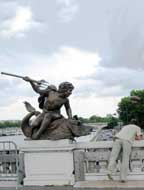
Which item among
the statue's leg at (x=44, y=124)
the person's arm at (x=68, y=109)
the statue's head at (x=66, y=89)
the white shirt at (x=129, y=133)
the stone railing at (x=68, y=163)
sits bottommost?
the stone railing at (x=68, y=163)

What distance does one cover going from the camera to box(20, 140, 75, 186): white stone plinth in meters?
12.1

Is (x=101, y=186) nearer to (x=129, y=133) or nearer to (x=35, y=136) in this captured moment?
(x=129, y=133)

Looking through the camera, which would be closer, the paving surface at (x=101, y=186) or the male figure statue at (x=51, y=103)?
Result: the paving surface at (x=101, y=186)

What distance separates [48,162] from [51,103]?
1432mm

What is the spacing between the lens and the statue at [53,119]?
12289 millimetres

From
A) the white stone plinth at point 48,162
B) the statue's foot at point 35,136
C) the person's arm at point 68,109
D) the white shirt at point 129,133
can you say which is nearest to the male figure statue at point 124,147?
the white shirt at point 129,133

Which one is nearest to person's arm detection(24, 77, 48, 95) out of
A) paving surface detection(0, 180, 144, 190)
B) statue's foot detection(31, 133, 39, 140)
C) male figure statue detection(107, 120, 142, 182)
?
statue's foot detection(31, 133, 39, 140)

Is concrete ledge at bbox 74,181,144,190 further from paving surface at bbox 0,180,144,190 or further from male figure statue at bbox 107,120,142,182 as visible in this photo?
male figure statue at bbox 107,120,142,182

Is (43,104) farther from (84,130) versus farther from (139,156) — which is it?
(139,156)

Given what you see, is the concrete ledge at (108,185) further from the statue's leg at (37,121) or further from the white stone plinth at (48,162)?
the statue's leg at (37,121)

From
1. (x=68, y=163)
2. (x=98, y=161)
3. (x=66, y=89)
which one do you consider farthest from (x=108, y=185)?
(x=66, y=89)

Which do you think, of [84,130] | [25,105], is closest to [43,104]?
[25,105]

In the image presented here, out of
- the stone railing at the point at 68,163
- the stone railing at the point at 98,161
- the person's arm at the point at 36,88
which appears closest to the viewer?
the stone railing at the point at 98,161

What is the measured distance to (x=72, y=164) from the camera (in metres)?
12.1
